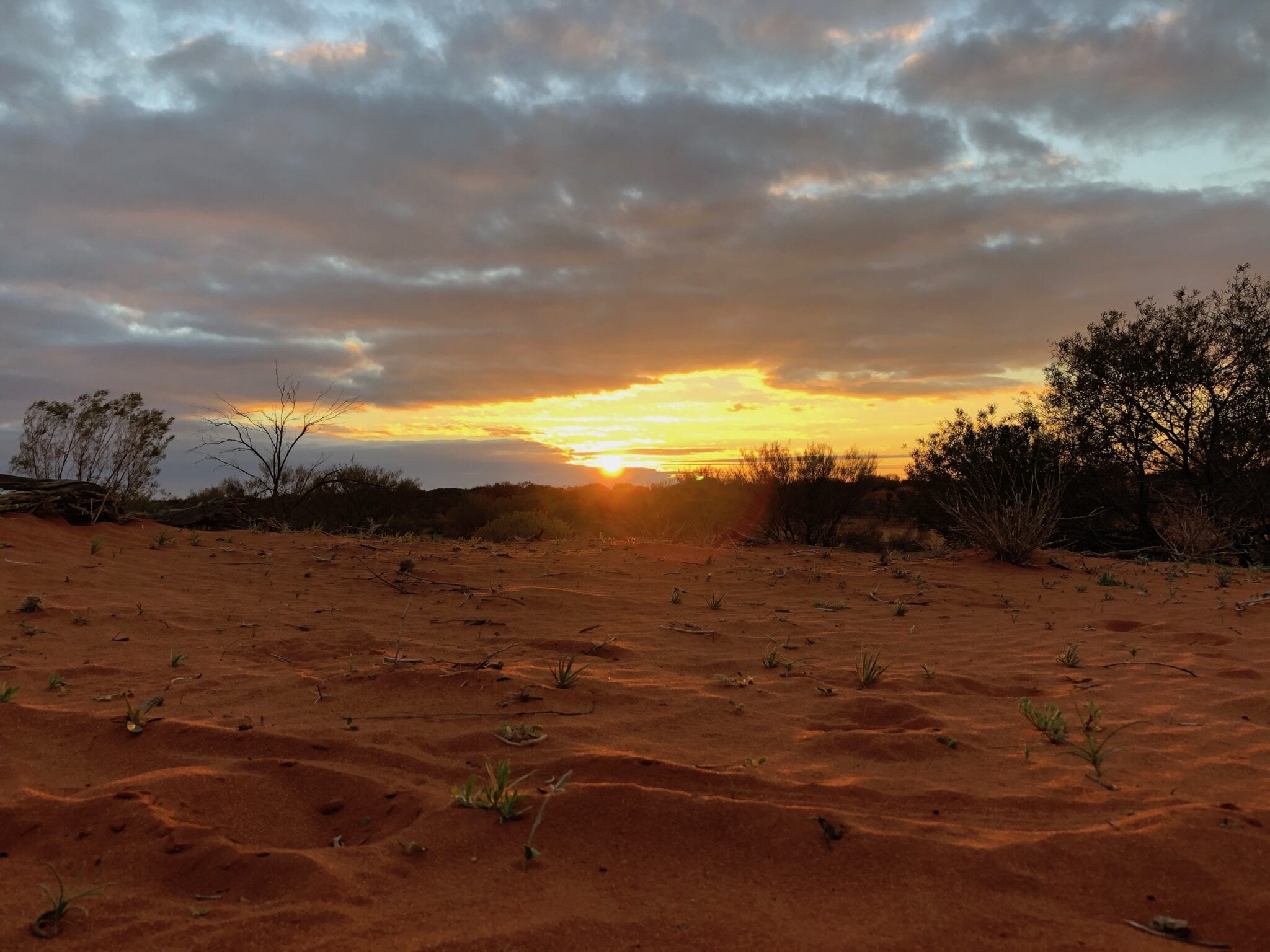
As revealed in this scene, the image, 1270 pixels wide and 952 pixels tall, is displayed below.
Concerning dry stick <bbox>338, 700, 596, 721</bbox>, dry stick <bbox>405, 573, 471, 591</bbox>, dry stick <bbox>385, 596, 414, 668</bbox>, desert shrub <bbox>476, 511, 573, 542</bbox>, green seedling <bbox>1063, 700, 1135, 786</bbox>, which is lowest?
dry stick <bbox>338, 700, 596, 721</bbox>

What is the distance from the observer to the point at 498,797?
2.18 metres

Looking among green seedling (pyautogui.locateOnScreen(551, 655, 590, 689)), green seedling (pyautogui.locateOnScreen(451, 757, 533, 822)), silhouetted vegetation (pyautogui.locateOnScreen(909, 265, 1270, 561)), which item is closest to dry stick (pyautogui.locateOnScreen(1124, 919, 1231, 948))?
green seedling (pyautogui.locateOnScreen(451, 757, 533, 822))

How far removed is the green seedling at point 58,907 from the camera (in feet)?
5.36

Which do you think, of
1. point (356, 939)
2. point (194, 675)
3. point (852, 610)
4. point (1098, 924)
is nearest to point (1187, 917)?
point (1098, 924)

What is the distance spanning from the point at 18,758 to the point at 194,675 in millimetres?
1000

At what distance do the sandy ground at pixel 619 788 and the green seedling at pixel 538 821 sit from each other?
4 centimetres

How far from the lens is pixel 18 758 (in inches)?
99.5

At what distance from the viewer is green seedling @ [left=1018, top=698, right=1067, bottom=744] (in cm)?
285

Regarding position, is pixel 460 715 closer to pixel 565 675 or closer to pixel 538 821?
pixel 565 675

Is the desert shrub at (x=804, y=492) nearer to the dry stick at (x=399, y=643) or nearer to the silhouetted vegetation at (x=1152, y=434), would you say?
the silhouetted vegetation at (x=1152, y=434)

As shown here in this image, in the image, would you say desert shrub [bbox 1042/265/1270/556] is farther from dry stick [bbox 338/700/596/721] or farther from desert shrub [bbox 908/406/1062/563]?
dry stick [bbox 338/700/596/721]

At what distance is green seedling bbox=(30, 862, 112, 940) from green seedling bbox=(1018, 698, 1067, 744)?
10.3 feet

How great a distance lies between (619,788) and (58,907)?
1.42 metres

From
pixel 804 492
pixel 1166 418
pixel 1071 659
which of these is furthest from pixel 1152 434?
pixel 1071 659
